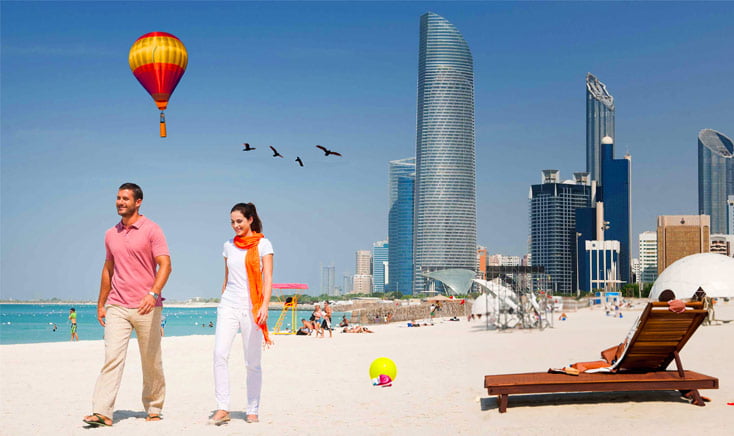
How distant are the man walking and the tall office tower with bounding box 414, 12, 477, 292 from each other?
18016cm

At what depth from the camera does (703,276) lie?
149 ft

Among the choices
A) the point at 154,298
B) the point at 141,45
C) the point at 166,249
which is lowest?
the point at 154,298

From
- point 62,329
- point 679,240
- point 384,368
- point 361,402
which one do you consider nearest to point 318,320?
point 384,368

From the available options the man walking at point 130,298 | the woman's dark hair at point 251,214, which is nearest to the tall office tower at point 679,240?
the woman's dark hair at point 251,214

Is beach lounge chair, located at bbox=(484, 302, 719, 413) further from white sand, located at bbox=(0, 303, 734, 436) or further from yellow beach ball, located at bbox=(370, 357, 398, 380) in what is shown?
yellow beach ball, located at bbox=(370, 357, 398, 380)

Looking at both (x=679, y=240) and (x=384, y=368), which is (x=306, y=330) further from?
(x=679, y=240)

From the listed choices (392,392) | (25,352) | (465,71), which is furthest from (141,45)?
(465,71)

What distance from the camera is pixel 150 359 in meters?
6.46

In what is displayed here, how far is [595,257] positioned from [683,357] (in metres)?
192

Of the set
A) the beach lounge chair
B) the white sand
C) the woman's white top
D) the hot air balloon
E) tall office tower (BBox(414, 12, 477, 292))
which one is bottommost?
the white sand

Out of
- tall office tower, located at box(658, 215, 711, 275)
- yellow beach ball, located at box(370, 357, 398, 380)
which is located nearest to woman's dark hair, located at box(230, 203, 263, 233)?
yellow beach ball, located at box(370, 357, 398, 380)

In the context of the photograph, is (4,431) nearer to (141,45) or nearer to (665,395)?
(665,395)

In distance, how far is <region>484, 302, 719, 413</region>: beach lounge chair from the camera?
686cm

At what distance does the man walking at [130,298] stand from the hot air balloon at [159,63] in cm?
1152
